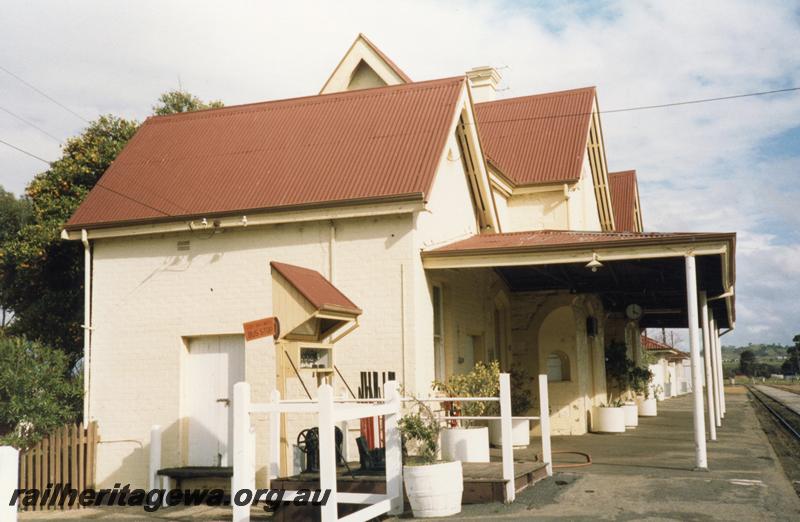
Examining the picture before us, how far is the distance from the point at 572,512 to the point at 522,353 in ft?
31.5

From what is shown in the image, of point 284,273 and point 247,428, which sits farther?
point 284,273

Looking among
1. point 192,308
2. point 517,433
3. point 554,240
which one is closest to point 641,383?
point 517,433

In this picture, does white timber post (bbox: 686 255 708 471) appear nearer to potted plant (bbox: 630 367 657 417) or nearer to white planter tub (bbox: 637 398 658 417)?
potted plant (bbox: 630 367 657 417)

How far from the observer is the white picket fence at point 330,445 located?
7797mm

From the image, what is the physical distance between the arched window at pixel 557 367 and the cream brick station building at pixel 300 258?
2099mm

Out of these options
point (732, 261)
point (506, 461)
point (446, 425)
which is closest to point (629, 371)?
point (732, 261)

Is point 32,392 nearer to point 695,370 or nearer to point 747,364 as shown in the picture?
point 695,370

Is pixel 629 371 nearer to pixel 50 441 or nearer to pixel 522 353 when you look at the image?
pixel 522 353

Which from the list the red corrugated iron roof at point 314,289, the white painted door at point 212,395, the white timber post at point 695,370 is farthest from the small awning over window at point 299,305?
the white timber post at point 695,370

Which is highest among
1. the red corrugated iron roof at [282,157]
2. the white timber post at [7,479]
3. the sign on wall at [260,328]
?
the red corrugated iron roof at [282,157]

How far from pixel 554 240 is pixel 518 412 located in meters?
5.53

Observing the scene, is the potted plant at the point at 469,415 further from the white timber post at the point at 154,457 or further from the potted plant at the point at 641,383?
the potted plant at the point at 641,383

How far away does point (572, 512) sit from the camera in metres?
8.91

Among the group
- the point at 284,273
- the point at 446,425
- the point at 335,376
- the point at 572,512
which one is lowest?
the point at 572,512
